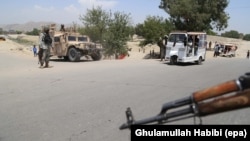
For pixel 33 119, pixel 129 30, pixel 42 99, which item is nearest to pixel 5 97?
pixel 42 99

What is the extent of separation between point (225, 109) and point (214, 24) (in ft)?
181

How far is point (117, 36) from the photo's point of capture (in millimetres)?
38188

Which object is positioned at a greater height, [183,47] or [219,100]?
[219,100]

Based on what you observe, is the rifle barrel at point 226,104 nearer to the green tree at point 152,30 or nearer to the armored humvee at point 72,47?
the armored humvee at point 72,47

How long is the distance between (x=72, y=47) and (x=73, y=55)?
0.67 metres

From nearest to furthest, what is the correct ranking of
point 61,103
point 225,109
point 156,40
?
point 225,109, point 61,103, point 156,40

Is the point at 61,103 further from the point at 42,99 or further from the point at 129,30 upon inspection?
the point at 129,30

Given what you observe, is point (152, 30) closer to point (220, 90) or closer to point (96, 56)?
point (96, 56)

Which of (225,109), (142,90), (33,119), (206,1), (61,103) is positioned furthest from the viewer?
(206,1)

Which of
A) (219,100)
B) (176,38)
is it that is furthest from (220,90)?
(176,38)

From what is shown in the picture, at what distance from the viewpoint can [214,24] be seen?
55531 millimetres

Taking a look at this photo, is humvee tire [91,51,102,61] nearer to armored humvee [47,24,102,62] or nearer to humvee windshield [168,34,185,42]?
armored humvee [47,24,102,62]

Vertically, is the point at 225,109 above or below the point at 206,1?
below

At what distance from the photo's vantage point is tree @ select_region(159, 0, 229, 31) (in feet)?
165
